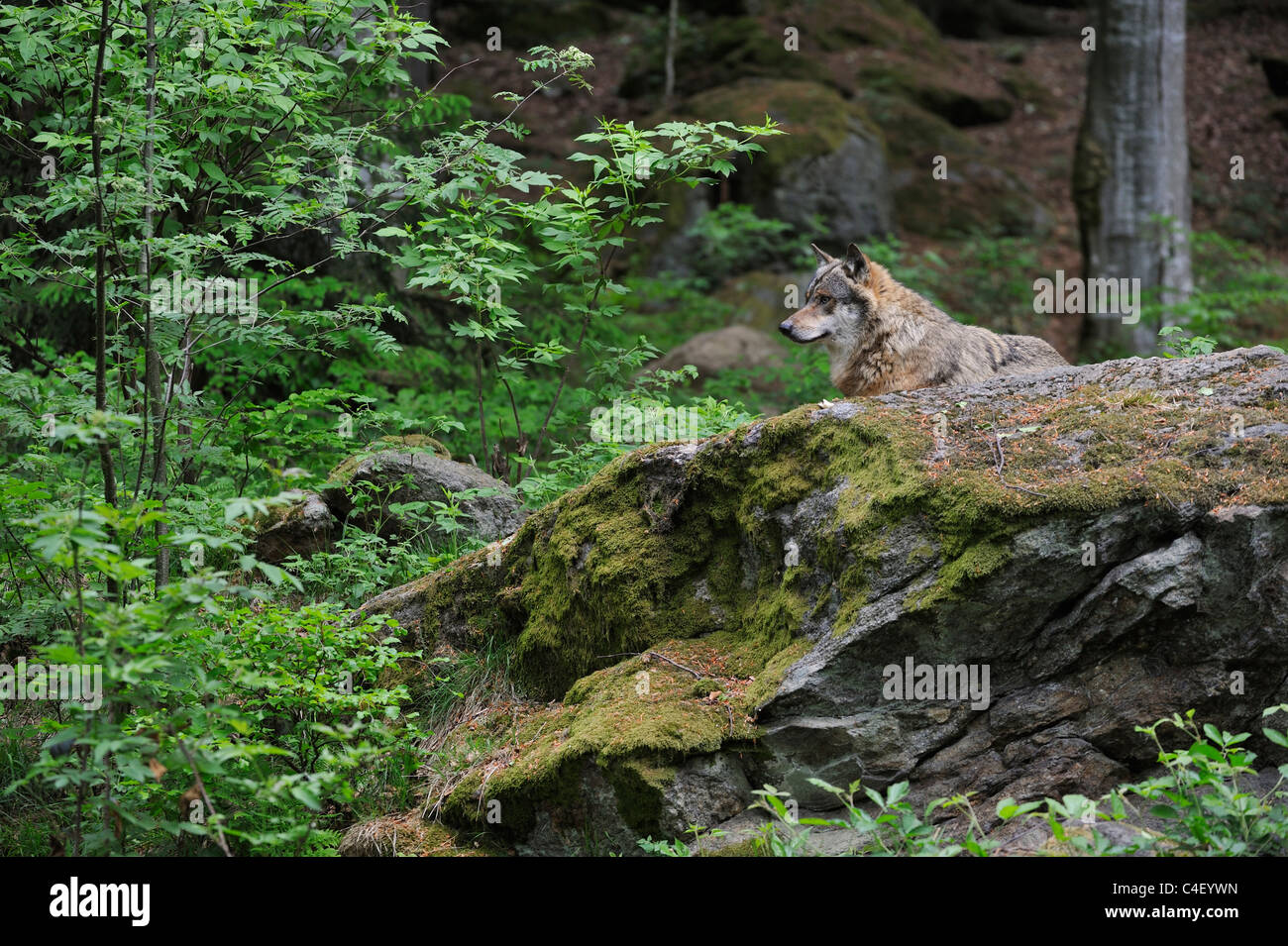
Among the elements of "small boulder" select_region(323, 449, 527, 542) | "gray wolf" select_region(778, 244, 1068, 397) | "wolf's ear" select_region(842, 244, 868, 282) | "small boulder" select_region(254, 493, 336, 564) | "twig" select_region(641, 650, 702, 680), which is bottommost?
"twig" select_region(641, 650, 702, 680)

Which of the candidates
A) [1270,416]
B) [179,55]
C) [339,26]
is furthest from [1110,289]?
[179,55]

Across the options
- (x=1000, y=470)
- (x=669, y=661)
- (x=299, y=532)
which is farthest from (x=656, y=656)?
(x=299, y=532)

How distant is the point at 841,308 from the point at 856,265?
0.92 ft

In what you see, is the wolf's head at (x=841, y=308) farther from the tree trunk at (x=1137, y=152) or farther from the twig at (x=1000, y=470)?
the tree trunk at (x=1137, y=152)

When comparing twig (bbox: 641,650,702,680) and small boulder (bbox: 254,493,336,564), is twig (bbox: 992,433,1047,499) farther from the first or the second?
small boulder (bbox: 254,493,336,564)

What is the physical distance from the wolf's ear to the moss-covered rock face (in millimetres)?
1495

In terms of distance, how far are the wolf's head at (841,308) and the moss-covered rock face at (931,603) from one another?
1348 mm

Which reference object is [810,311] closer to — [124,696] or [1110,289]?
[124,696]

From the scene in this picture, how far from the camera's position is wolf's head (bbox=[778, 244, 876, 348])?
649 centimetres

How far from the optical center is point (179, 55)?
206 inches

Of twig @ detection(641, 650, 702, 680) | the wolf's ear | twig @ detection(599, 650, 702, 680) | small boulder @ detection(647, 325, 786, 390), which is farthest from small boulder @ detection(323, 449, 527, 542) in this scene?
small boulder @ detection(647, 325, 786, 390)

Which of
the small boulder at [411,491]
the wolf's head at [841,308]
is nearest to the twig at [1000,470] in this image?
the wolf's head at [841,308]

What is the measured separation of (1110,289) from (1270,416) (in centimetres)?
1098

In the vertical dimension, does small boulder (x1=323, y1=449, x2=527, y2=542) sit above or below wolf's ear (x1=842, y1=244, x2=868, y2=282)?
below
